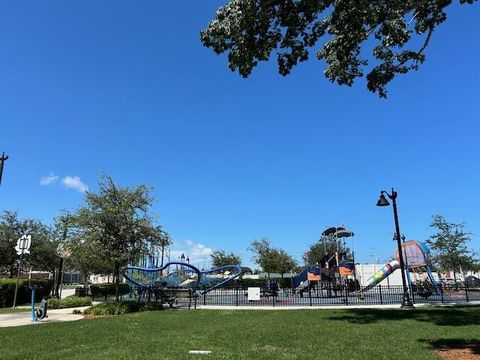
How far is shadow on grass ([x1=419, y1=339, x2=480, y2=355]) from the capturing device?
1027 centimetres

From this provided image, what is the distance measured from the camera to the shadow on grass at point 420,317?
15.2 metres

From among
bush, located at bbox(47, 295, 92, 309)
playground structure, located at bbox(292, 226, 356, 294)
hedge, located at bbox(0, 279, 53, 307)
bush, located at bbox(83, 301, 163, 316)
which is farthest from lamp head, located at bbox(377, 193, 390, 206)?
hedge, located at bbox(0, 279, 53, 307)

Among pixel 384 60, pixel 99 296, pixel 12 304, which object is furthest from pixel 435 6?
pixel 99 296

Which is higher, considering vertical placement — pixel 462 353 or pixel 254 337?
pixel 254 337

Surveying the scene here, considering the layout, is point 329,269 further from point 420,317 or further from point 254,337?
point 254,337

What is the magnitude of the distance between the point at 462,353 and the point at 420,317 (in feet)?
23.8

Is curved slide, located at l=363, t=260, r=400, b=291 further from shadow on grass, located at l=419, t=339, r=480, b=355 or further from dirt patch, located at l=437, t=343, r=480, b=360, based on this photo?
dirt patch, located at l=437, t=343, r=480, b=360

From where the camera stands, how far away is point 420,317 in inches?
656

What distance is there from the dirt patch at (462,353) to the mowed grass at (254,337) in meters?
0.23

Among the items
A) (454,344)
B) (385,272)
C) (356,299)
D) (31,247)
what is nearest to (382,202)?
(356,299)

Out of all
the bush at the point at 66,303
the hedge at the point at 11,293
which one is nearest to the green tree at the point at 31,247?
the hedge at the point at 11,293

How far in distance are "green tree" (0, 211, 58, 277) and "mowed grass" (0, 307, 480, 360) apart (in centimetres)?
2810

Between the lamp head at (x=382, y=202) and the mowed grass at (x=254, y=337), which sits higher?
Answer: the lamp head at (x=382, y=202)

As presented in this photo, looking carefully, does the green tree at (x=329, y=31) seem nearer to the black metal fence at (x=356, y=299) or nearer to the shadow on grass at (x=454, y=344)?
the shadow on grass at (x=454, y=344)
